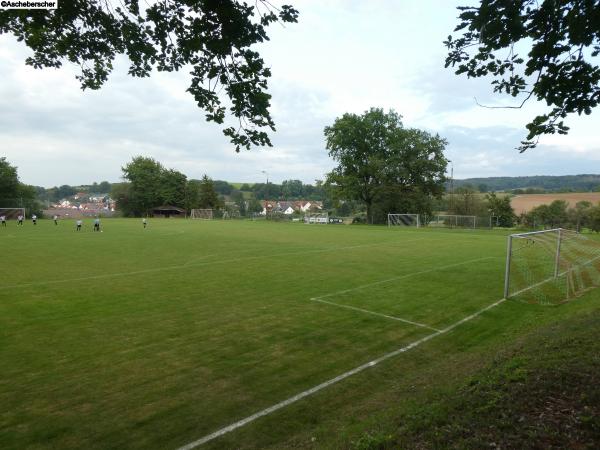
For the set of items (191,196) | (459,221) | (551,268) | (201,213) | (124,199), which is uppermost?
(191,196)

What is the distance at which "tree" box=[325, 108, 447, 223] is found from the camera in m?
57.1

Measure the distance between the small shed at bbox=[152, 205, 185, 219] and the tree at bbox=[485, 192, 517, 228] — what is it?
63209 millimetres

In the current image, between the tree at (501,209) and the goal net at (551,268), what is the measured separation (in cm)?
3819

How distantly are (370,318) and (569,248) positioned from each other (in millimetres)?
11164

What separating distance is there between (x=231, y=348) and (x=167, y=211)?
8885cm

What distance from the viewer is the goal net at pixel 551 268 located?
11680 mm

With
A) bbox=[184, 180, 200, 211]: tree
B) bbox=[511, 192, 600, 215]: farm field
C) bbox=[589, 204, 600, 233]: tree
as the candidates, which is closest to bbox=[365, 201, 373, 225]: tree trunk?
bbox=[511, 192, 600, 215]: farm field

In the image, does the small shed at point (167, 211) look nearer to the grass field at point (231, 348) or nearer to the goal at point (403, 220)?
the goal at point (403, 220)

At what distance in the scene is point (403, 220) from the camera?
54.2 m

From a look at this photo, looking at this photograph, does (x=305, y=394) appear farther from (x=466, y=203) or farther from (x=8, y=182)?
(x=8, y=182)

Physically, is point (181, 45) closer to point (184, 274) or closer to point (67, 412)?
point (67, 412)

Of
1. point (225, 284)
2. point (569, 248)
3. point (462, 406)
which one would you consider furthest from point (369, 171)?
point (462, 406)

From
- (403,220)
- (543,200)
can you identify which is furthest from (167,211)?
(543,200)

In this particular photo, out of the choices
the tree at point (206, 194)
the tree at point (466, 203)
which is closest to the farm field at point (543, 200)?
the tree at point (466, 203)
